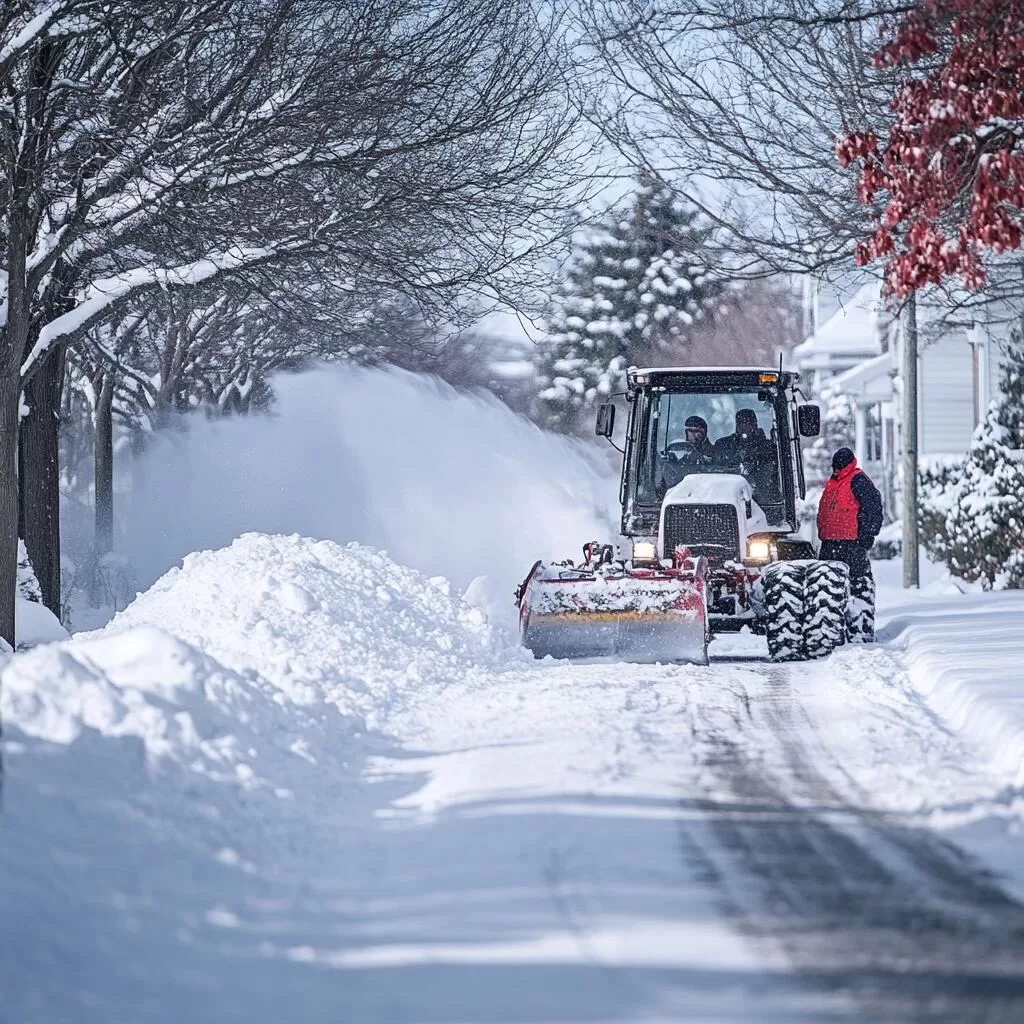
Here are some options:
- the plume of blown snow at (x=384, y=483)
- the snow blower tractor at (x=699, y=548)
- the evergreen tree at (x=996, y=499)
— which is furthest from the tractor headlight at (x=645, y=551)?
the evergreen tree at (x=996, y=499)

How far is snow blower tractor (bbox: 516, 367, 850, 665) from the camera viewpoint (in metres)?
13.6

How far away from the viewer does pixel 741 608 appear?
47.9 feet

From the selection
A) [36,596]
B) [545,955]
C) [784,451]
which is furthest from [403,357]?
[545,955]

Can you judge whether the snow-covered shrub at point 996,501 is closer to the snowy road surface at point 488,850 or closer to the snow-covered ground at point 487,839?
the snow-covered ground at point 487,839

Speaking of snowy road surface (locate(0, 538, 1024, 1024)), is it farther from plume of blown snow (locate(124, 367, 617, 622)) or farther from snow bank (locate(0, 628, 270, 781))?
plume of blown snow (locate(124, 367, 617, 622))

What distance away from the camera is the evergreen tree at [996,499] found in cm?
2395

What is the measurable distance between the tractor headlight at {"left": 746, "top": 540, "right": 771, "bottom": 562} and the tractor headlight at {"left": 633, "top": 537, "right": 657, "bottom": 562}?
2.93 feet

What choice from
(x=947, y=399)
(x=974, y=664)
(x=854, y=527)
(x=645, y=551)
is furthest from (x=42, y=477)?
(x=947, y=399)

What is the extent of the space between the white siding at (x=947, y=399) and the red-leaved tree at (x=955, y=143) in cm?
2846

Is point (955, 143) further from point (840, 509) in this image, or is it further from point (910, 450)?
point (910, 450)

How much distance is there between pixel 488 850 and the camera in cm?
639

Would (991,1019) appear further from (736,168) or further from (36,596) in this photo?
(36,596)

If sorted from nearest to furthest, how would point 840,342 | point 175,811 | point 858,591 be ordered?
1. point 175,811
2. point 858,591
3. point 840,342

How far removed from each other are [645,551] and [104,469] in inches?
833
